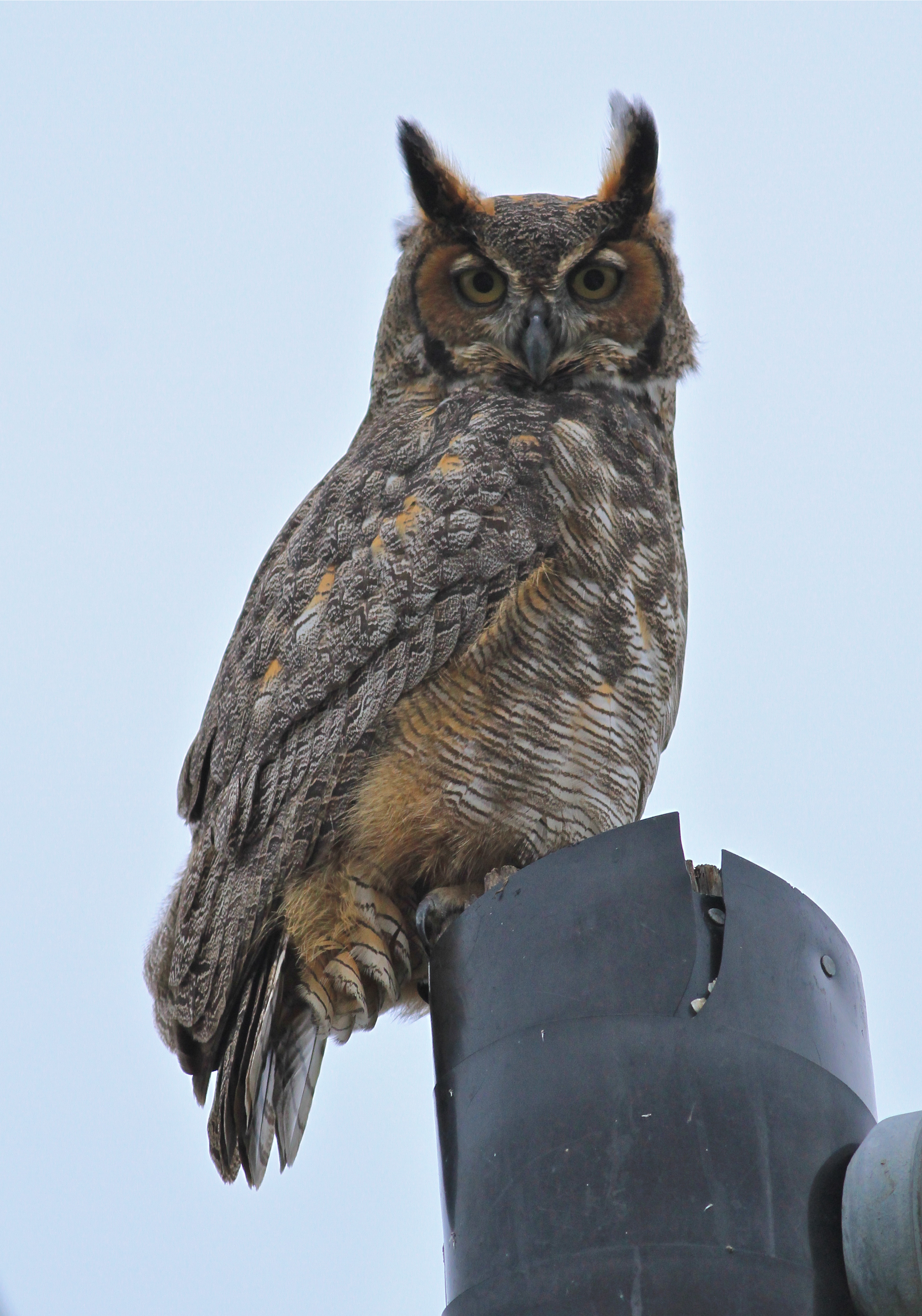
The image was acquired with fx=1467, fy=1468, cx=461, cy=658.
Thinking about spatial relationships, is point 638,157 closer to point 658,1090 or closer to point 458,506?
point 458,506

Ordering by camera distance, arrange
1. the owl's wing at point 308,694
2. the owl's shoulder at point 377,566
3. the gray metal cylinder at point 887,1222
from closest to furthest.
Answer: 1. the gray metal cylinder at point 887,1222
2. the owl's wing at point 308,694
3. the owl's shoulder at point 377,566

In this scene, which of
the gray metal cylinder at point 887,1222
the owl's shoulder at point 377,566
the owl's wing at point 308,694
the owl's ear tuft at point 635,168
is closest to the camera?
the gray metal cylinder at point 887,1222

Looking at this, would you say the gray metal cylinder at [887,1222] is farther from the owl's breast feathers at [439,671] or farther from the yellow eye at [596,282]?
the yellow eye at [596,282]

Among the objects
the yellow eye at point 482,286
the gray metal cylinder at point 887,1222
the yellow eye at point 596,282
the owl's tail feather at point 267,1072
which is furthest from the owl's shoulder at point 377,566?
the gray metal cylinder at point 887,1222

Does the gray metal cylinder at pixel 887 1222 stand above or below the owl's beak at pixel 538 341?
below

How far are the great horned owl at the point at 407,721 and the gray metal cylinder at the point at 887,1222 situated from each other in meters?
1.23

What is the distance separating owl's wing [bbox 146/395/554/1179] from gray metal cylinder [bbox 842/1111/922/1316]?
4.47 ft

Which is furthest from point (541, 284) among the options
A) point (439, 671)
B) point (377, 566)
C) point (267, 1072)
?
point (267, 1072)

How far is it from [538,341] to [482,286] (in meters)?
0.33

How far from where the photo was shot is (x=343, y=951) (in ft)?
9.54

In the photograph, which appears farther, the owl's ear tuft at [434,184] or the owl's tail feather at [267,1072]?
the owl's ear tuft at [434,184]

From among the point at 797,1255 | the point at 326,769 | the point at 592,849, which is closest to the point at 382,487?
the point at 326,769

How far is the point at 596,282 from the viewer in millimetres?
3721

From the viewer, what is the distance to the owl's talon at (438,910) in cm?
283
